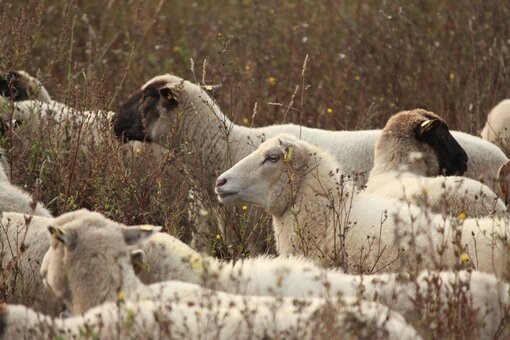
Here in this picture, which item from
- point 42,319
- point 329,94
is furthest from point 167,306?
point 329,94

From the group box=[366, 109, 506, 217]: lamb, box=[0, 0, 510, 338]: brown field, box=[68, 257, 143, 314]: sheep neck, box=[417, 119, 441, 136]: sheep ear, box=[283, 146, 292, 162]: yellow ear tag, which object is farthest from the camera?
box=[0, 0, 510, 338]: brown field

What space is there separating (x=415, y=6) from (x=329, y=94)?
101 inches

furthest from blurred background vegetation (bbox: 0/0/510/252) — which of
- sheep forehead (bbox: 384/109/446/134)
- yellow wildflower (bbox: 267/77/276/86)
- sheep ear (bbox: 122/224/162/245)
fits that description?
sheep ear (bbox: 122/224/162/245)

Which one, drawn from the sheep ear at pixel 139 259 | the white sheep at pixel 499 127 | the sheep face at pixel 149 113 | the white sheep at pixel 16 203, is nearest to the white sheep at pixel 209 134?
the sheep face at pixel 149 113

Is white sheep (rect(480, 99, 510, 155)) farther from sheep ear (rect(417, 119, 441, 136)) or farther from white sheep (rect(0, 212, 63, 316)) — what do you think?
white sheep (rect(0, 212, 63, 316))

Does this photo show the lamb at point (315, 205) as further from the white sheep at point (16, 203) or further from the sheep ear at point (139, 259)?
the sheep ear at point (139, 259)

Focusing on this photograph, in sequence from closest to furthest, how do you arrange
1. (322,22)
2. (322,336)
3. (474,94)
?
(322,336)
(474,94)
(322,22)

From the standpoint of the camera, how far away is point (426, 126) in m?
7.99

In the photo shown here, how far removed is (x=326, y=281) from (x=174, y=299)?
64 centimetres

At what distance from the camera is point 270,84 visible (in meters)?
11.7

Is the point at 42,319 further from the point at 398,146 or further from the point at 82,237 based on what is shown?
the point at 398,146

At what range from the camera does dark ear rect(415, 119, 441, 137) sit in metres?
7.98

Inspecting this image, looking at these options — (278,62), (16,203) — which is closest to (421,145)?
(16,203)

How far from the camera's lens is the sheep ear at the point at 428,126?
7.98m
